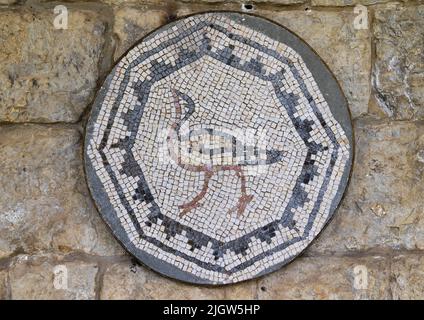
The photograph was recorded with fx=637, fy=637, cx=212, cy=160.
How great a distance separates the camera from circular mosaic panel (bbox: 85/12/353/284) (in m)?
1.66

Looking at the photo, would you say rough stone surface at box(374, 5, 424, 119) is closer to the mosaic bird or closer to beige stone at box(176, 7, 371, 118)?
beige stone at box(176, 7, 371, 118)

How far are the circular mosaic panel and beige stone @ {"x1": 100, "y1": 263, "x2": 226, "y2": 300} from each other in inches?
1.6

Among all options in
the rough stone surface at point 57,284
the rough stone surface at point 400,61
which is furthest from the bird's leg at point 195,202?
the rough stone surface at point 400,61

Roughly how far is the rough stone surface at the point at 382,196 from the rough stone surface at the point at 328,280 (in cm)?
4

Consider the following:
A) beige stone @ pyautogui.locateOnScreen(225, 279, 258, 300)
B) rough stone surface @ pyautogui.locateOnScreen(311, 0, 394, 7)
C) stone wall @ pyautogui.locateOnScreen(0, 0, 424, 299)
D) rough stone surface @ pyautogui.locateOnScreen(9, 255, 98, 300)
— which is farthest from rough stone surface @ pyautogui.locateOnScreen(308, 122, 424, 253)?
rough stone surface @ pyautogui.locateOnScreen(9, 255, 98, 300)

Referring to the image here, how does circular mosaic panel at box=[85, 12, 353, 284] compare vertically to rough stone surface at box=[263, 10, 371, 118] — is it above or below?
below

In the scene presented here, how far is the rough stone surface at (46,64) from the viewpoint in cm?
168

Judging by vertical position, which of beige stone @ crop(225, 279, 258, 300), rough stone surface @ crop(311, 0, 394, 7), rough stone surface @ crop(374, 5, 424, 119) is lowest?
beige stone @ crop(225, 279, 258, 300)

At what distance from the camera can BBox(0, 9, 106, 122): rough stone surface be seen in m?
1.68

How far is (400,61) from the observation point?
1702mm

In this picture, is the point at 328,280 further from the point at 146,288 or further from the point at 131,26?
the point at 131,26

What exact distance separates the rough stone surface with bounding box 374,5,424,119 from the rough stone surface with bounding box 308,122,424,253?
5 cm

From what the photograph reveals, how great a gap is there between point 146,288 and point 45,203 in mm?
349
